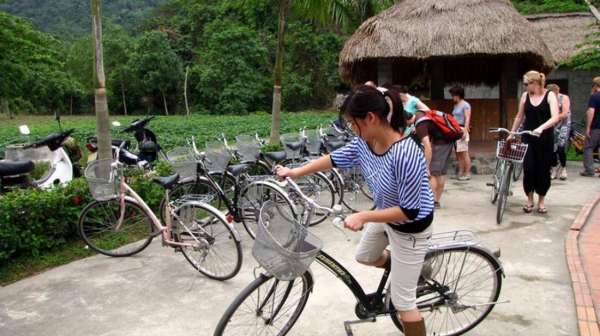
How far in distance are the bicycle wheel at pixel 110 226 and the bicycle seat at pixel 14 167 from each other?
1112 millimetres

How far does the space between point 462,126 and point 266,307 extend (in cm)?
610

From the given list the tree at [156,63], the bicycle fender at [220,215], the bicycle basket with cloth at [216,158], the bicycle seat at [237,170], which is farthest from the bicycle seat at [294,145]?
the tree at [156,63]

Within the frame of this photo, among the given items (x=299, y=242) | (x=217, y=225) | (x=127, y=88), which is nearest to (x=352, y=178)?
(x=217, y=225)

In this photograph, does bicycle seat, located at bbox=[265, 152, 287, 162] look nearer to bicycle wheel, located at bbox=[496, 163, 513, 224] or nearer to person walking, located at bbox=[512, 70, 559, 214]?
bicycle wheel, located at bbox=[496, 163, 513, 224]

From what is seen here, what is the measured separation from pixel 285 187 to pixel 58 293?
2174 mm

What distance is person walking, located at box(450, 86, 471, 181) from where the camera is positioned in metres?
8.16

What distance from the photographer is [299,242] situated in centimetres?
260

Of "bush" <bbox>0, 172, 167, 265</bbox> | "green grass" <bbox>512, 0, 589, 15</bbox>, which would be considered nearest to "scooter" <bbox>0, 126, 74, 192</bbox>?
"bush" <bbox>0, 172, 167, 265</bbox>

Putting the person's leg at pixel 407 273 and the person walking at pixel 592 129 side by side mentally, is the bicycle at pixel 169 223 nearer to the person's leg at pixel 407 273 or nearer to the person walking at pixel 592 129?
the person's leg at pixel 407 273

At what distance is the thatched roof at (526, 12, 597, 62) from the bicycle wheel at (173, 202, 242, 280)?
12.4 meters

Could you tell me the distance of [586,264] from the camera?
15.0 ft

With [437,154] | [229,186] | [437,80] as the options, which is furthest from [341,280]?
[437,80]

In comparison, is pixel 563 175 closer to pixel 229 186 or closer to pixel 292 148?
pixel 292 148

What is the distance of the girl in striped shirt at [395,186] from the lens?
2439mm
